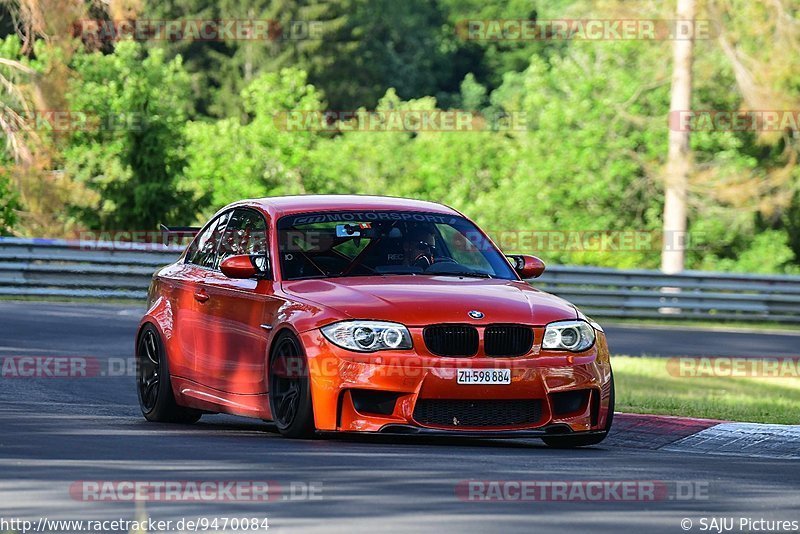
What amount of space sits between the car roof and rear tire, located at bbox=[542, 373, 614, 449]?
184 centimetres

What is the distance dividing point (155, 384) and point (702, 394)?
7326 millimetres

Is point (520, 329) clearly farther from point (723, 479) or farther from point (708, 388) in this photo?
point (708, 388)

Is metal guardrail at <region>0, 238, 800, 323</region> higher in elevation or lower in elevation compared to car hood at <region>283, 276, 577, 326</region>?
lower

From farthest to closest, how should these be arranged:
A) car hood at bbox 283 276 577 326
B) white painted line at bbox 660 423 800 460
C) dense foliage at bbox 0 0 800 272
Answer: dense foliage at bbox 0 0 800 272, white painted line at bbox 660 423 800 460, car hood at bbox 283 276 577 326

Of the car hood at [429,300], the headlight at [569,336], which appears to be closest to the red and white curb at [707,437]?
the headlight at [569,336]

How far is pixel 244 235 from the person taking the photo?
11938 millimetres

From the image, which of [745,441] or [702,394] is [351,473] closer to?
[745,441]

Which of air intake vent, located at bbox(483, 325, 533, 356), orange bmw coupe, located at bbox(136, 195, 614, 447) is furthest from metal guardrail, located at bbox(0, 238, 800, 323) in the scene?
air intake vent, located at bbox(483, 325, 533, 356)

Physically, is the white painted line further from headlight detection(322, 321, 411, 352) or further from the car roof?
headlight detection(322, 321, 411, 352)

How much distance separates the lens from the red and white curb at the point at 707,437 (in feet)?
38.3

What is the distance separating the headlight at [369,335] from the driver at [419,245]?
1.22m

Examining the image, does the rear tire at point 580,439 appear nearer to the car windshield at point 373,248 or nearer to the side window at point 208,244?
the car windshield at point 373,248

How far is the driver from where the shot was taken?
1141 centimetres

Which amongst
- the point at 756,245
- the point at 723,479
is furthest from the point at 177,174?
the point at 723,479
